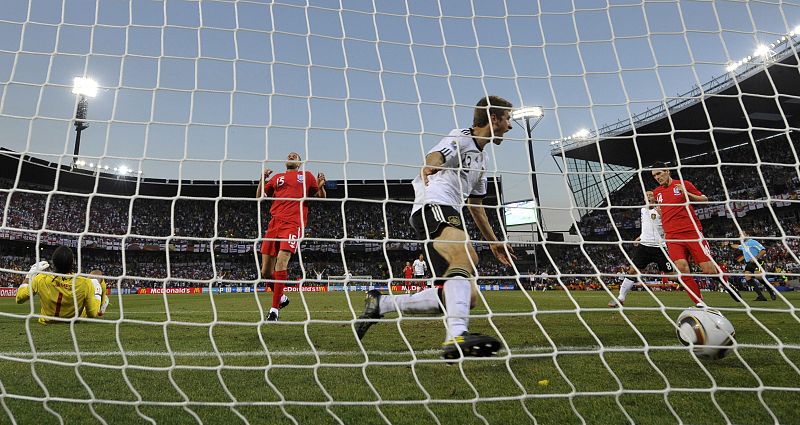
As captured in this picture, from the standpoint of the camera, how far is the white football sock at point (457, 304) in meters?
2.66

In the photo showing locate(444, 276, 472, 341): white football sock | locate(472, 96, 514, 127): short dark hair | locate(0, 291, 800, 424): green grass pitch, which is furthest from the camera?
locate(472, 96, 514, 127): short dark hair

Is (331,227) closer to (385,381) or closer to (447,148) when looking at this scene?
(447,148)

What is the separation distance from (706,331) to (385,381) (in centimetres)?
218

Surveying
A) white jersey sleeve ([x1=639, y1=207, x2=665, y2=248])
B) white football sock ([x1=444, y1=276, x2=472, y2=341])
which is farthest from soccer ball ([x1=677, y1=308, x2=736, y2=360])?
white jersey sleeve ([x1=639, y1=207, x2=665, y2=248])

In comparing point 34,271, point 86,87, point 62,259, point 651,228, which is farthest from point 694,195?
point 62,259

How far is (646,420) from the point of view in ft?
6.41

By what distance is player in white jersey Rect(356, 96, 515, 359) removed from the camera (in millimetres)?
2957

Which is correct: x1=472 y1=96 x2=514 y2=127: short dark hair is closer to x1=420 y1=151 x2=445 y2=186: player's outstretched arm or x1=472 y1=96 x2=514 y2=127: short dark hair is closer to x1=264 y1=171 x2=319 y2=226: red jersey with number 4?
x1=420 y1=151 x2=445 y2=186: player's outstretched arm

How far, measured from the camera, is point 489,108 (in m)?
3.49

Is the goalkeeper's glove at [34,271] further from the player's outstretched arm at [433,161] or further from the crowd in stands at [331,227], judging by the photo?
the crowd in stands at [331,227]

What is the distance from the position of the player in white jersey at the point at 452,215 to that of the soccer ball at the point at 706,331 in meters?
1.28

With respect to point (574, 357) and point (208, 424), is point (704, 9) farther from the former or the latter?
point (208, 424)

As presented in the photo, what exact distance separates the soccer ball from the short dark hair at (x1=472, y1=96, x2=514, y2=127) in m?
1.95

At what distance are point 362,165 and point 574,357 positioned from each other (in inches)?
75.0
